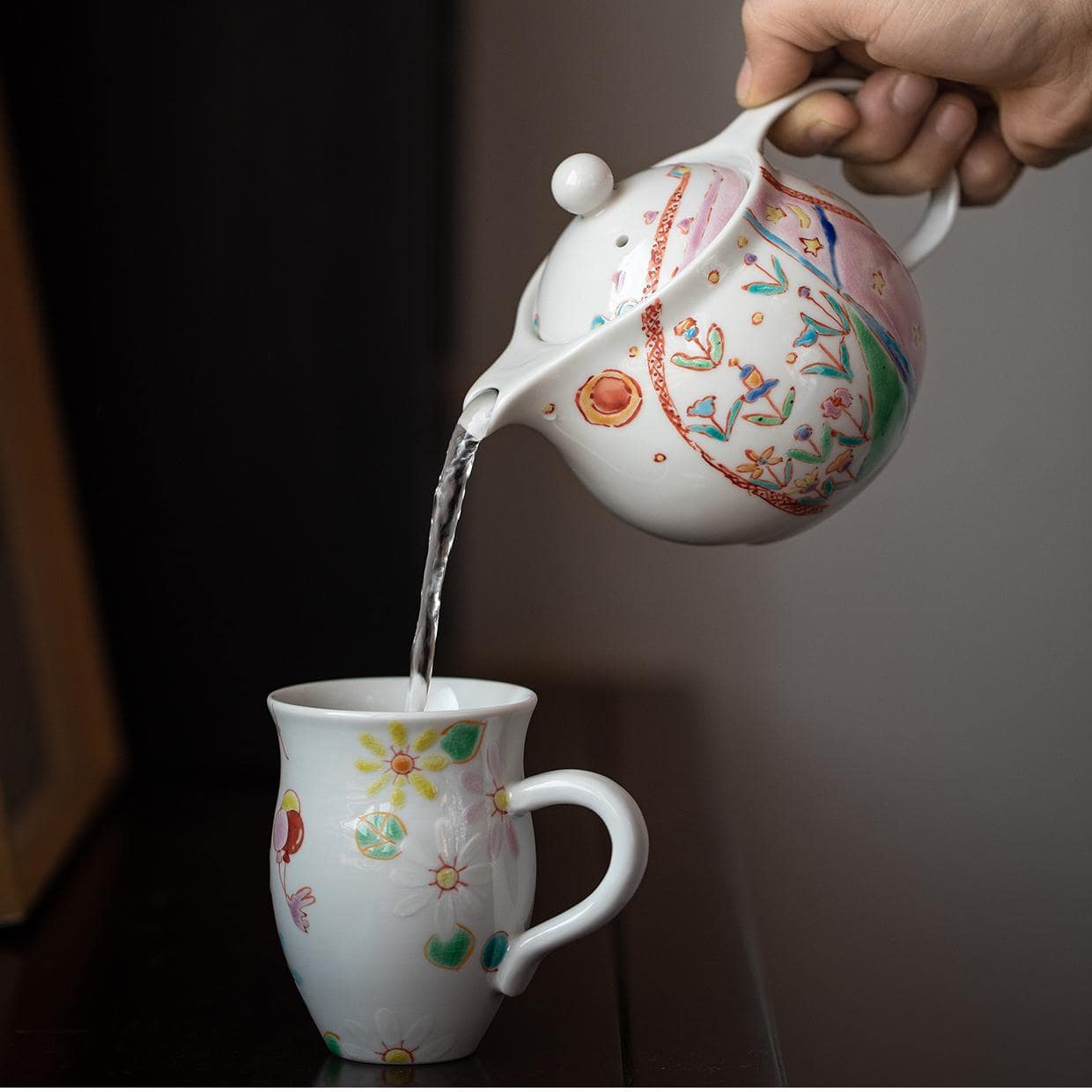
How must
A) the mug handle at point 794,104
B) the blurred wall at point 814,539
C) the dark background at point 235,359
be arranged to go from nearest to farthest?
the mug handle at point 794,104 → the dark background at point 235,359 → the blurred wall at point 814,539

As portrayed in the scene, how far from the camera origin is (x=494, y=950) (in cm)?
54

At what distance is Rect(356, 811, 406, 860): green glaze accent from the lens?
0.53 m

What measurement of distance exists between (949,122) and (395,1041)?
1.69 ft

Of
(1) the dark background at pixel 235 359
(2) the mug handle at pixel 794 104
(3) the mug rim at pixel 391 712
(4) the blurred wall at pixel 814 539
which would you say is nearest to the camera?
(3) the mug rim at pixel 391 712

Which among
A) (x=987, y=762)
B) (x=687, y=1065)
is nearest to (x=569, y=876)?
(x=687, y=1065)

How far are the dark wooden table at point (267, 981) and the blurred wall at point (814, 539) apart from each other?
313mm

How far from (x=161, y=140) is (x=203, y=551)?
29 cm

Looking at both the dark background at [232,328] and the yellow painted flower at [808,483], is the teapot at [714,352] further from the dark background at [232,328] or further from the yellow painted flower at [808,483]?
the dark background at [232,328]

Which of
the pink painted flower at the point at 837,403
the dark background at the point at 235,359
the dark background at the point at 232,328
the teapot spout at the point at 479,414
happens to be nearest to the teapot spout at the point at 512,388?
the teapot spout at the point at 479,414

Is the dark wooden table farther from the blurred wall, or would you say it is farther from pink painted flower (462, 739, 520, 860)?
the blurred wall

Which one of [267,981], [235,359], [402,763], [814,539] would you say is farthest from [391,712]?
[814,539]

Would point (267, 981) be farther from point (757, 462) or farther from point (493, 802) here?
point (757, 462)

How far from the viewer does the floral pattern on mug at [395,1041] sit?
54 cm

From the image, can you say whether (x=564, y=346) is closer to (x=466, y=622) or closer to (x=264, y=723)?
(x=264, y=723)
